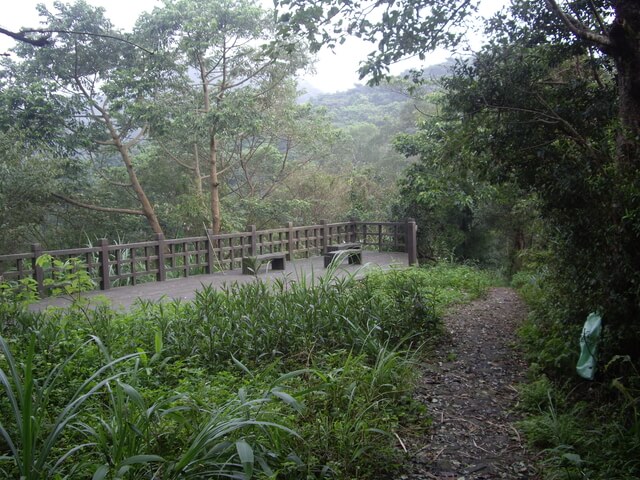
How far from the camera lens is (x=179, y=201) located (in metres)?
17.6

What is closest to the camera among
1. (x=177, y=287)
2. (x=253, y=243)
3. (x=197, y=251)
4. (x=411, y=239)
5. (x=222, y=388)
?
(x=222, y=388)

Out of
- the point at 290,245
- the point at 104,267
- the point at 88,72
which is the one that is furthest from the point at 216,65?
the point at 104,267

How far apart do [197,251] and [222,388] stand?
7551mm

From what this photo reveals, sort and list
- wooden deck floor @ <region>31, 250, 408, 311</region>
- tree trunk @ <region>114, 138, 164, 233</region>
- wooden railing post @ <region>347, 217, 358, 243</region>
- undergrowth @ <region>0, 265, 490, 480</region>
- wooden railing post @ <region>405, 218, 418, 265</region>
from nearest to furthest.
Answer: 1. undergrowth @ <region>0, 265, 490, 480</region>
2. wooden deck floor @ <region>31, 250, 408, 311</region>
3. wooden railing post @ <region>405, 218, 418, 265</region>
4. wooden railing post @ <region>347, 217, 358, 243</region>
5. tree trunk @ <region>114, 138, 164, 233</region>

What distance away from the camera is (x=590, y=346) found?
11.2 feet

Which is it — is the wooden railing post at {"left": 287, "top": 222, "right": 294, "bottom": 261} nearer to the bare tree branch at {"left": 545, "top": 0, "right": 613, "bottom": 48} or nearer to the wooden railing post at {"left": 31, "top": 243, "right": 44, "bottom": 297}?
the wooden railing post at {"left": 31, "top": 243, "right": 44, "bottom": 297}

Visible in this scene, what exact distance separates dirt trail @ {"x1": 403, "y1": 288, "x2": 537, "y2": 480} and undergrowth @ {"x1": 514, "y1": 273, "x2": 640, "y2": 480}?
0.13 meters

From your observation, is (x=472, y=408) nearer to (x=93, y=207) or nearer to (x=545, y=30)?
(x=545, y=30)

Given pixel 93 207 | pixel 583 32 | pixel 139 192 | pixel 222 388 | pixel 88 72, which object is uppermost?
pixel 88 72

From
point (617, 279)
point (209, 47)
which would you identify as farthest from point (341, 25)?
point (209, 47)

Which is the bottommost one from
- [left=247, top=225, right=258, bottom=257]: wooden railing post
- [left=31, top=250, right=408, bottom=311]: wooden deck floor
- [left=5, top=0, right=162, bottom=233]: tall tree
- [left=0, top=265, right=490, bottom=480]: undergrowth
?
[left=31, top=250, right=408, bottom=311]: wooden deck floor

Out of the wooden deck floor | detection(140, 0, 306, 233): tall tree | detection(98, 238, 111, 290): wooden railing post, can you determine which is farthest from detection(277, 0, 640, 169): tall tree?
detection(140, 0, 306, 233): tall tree

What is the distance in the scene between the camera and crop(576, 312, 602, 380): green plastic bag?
3391 mm

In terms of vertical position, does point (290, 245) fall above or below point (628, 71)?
below
